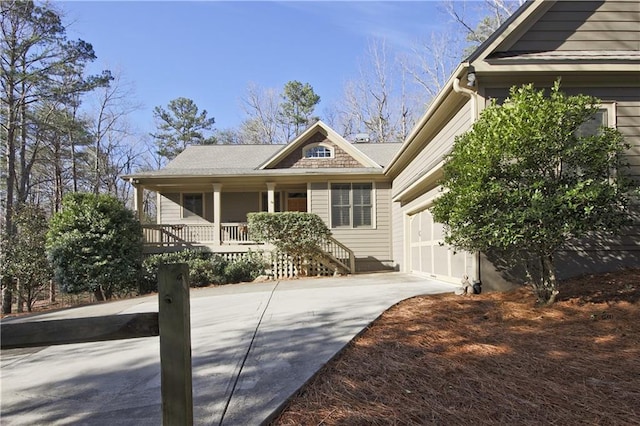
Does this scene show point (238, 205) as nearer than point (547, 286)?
No

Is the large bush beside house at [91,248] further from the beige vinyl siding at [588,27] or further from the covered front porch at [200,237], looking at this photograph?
the beige vinyl siding at [588,27]

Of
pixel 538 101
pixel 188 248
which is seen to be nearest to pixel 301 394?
pixel 538 101

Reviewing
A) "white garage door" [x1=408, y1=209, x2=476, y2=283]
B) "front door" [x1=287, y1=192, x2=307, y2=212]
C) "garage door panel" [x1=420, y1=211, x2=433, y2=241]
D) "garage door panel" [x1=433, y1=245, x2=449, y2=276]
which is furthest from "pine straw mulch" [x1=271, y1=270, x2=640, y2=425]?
"front door" [x1=287, y1=192, x2=307, y2=212]

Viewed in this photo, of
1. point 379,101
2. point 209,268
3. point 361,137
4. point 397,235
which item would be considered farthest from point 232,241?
point 379,101

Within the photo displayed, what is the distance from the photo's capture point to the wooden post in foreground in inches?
66.4

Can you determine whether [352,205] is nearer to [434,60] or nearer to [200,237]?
[200,237]

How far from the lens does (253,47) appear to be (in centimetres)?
1267

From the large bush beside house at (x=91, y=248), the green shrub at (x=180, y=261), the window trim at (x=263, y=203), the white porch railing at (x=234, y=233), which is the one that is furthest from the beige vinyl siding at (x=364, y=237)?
the large bush beside house at (x=91, y=248)

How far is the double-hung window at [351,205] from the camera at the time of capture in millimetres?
13898

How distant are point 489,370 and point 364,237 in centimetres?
1070

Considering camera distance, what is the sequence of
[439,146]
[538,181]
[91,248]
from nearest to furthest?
[538,181] < [439,146] < [91,248]

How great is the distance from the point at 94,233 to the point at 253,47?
24.1ft

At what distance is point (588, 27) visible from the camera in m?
7.32

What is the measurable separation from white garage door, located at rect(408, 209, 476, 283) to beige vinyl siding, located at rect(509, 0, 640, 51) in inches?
157
